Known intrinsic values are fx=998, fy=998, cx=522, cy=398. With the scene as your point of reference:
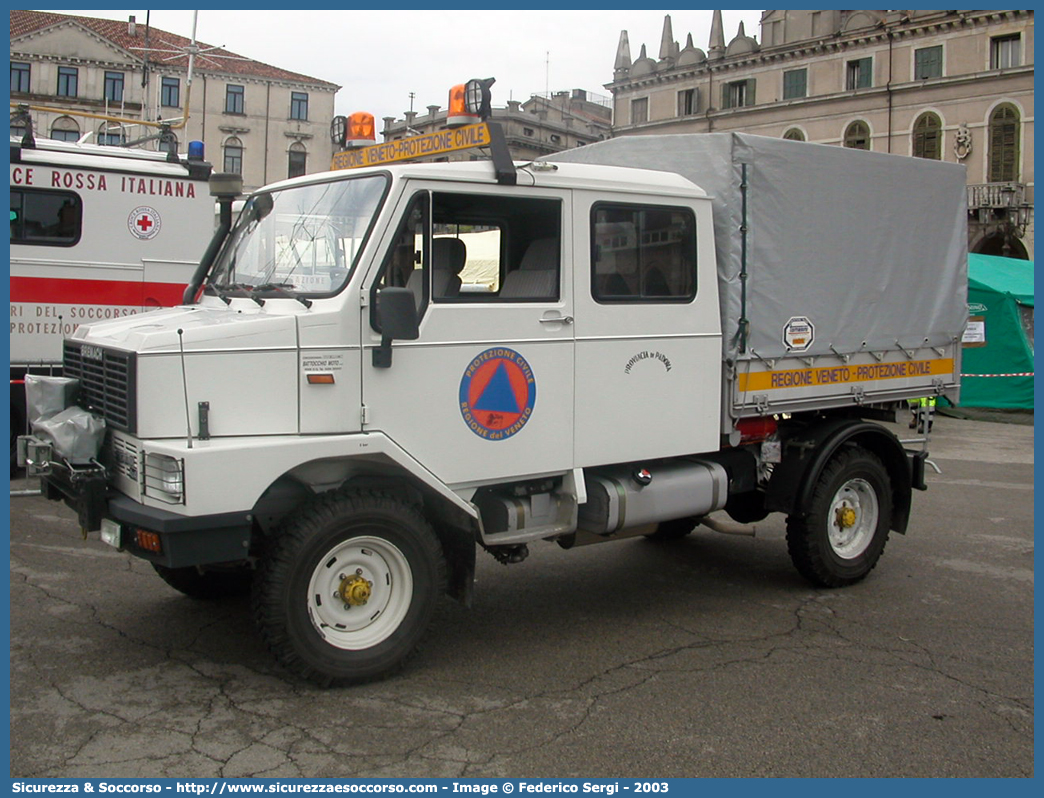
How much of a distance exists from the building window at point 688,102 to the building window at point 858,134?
1002cm

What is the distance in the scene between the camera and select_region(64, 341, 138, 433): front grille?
4.71 metres

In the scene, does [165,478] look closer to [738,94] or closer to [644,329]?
[644,329]

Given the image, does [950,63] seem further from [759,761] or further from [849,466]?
[759,761]

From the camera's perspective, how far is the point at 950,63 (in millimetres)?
47656

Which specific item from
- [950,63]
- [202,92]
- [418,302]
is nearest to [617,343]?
[418,302]

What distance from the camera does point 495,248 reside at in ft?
18.6

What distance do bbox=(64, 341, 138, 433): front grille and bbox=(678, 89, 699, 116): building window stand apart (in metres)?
56.7

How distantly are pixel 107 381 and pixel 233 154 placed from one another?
6560 centimetres

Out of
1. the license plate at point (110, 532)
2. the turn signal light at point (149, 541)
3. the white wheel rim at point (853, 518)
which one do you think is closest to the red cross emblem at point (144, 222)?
the license plate at point (110, 532)

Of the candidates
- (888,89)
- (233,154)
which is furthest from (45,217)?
(233,154)

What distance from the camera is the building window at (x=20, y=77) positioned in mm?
59688

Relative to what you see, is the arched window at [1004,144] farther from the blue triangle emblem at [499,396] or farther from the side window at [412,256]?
the side window at [412,256]

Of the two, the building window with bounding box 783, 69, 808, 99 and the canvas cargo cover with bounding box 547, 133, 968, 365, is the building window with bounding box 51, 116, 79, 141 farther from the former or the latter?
the canvas cargo cover with bounding box 547, 133, 968, 365

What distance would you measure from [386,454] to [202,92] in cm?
6471
